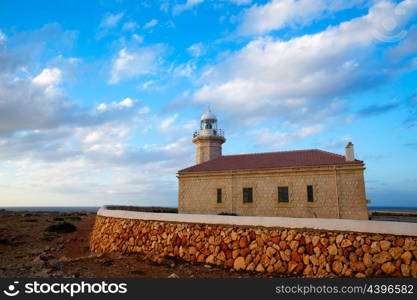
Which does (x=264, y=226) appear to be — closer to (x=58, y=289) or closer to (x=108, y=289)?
(x=108, y=289)

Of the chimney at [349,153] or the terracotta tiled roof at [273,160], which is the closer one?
the chimney at [349,153]

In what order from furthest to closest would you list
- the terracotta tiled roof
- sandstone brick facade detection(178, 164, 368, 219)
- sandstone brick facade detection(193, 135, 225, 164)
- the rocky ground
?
sandstone brick facade detection(193, 135, 225, 164)
the terracotta tiled roof
sandstone brick facade detection(178, 164, 368, 219)
the rocky ground

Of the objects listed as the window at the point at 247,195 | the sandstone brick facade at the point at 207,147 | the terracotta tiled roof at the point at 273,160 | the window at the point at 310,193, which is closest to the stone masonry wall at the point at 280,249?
the window at the point at 247,195

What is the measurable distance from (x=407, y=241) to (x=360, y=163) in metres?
10.8

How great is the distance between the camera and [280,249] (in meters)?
9.91

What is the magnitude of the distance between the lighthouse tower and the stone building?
13.5 ft

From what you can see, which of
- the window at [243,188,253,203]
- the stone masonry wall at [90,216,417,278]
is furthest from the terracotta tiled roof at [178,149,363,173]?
the stone masonry wall at [90,216,417,278]

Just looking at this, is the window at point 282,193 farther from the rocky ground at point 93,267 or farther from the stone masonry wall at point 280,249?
the rocky ground at point 93,267

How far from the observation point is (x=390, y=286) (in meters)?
7.22

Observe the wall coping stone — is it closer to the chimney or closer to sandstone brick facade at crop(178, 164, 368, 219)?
sandstone brick facade at crop(178, 164, 368, 219)

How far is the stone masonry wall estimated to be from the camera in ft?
26.8

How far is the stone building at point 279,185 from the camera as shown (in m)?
18.1

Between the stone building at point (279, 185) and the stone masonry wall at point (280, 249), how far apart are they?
28.3ft

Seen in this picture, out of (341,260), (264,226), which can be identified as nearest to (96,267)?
(264,226)
